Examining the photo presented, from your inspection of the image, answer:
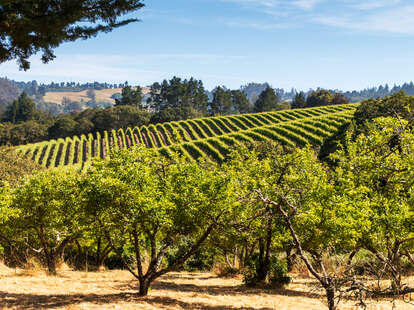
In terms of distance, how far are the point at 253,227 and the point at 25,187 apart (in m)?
9.68

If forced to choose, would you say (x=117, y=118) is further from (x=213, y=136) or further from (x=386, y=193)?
(x=386, y=193)

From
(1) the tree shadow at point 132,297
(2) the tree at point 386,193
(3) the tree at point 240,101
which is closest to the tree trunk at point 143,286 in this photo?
(1) the tree shadow at point 132,297

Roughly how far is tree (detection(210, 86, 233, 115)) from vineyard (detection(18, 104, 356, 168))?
44950 mm

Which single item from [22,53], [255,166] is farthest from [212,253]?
[22,53]

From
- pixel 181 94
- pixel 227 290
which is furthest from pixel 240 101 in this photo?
pixel 227 290

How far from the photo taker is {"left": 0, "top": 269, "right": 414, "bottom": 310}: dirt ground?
10.8 meters

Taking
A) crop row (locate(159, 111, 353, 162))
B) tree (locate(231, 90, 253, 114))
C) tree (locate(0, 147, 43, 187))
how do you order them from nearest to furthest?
tree (locate(0, 147, 43, 187)), crop row (locate(159, 111, 353, 162)), tree (locate(231, 90, 253, 114))

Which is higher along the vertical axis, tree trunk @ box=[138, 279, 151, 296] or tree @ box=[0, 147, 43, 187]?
tree @ box=[0, 147, 43, 187]

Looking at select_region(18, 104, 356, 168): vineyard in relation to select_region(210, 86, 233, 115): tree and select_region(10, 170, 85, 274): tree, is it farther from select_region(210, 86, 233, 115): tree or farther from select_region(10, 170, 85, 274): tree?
select_region(210, 86, 233, 115): tree

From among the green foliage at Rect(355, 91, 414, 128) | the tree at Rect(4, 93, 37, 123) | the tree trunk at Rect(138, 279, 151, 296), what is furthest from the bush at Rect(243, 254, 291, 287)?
the tree at Rect(4, 93, 37, 123)

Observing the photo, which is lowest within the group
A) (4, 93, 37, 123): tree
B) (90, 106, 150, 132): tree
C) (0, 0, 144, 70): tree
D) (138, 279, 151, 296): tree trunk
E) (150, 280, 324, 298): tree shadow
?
(150, 280, 324, 298): tree shadow

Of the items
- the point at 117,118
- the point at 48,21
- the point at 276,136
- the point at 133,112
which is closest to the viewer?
the point at 48,21

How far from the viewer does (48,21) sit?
7.01 meters

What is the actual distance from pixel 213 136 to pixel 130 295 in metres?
68.9
